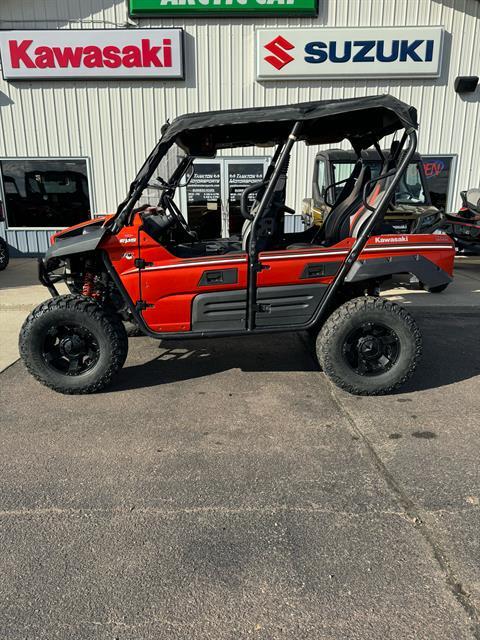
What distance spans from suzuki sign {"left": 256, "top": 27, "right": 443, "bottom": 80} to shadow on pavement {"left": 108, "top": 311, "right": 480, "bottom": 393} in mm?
6702

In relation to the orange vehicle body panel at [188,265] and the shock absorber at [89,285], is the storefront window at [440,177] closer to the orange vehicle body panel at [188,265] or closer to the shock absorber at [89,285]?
the orange vehicle body panel at [188,265]

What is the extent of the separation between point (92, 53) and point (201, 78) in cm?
224

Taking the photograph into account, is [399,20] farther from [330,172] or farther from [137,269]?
[137,269]

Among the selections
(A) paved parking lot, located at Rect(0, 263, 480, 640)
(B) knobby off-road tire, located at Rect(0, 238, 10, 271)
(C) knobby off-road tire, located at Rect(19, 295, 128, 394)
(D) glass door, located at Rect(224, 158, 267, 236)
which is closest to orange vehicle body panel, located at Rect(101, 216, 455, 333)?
(C) knobby off-road tire, located at Rect(19, 295, 128, 394)

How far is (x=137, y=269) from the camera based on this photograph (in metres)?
3.63

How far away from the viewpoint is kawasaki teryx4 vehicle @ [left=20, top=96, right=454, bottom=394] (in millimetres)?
3582

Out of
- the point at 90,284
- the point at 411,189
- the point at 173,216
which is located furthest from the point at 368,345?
the point at 411,189

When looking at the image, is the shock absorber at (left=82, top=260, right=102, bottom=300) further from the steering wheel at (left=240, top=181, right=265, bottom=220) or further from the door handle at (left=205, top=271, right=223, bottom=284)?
the steering wheel at (left=240, top=181, right=265, bottom=220)

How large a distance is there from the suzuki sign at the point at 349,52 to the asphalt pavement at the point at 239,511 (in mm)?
7991

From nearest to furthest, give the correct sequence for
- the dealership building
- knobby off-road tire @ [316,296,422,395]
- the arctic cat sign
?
knobby off-road tire @ [316,296,422,395]
the arctic cat sign
the dealership building

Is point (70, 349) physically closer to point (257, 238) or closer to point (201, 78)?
point (257, 238)

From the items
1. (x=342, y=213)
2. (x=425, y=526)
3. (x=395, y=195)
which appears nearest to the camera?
(x=425, y=526)

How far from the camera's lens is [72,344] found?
3.73 m

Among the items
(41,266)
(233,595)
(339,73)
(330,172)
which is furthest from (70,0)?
(233,595)
